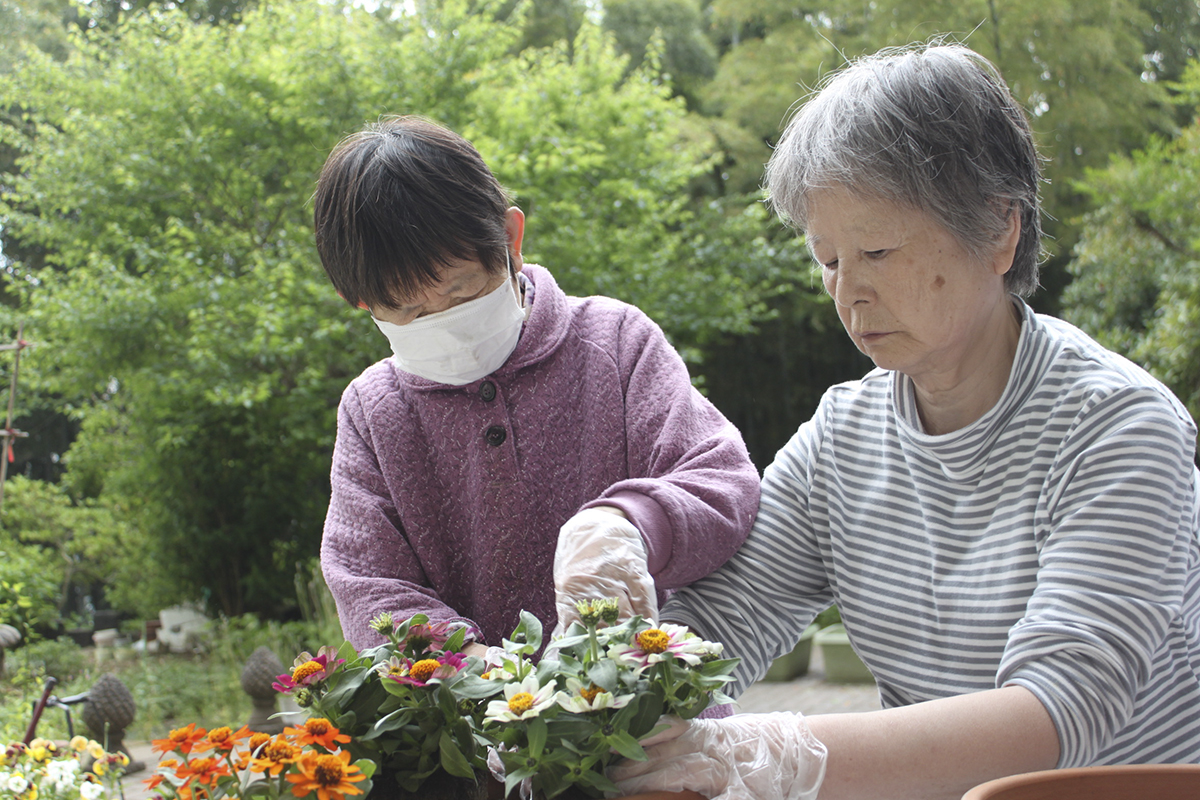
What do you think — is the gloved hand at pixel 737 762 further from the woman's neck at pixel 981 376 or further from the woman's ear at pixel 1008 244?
the woman's ear at pixel 1008 244

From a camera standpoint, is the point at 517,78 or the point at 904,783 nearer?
the point at 904,783

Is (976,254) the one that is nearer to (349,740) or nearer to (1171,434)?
(1171,434)

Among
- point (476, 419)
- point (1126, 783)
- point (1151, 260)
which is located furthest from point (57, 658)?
point (1151, 260)

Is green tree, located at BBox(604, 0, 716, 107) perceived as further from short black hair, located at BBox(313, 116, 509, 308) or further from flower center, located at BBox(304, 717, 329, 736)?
flower center, located at BBox(304, 717, 329, 736)

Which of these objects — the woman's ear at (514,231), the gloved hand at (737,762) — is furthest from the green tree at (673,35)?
the gloved hand at (737,762)

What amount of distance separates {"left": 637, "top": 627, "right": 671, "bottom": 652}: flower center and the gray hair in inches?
22.2

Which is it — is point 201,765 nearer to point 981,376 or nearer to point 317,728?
point 317,728

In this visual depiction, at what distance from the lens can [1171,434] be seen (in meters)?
1.03

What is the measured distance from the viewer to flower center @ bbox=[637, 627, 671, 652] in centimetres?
82

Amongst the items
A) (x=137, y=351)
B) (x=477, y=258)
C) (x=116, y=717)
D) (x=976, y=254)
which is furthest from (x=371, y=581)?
(x=137, y=351)

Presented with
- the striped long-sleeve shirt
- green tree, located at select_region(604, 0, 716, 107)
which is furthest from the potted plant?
green tree, located at select_region(604, 0, 716, 107)

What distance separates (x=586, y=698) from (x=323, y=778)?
0.71ft

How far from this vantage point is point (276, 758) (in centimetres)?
77

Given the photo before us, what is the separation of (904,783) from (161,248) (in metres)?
7.48
